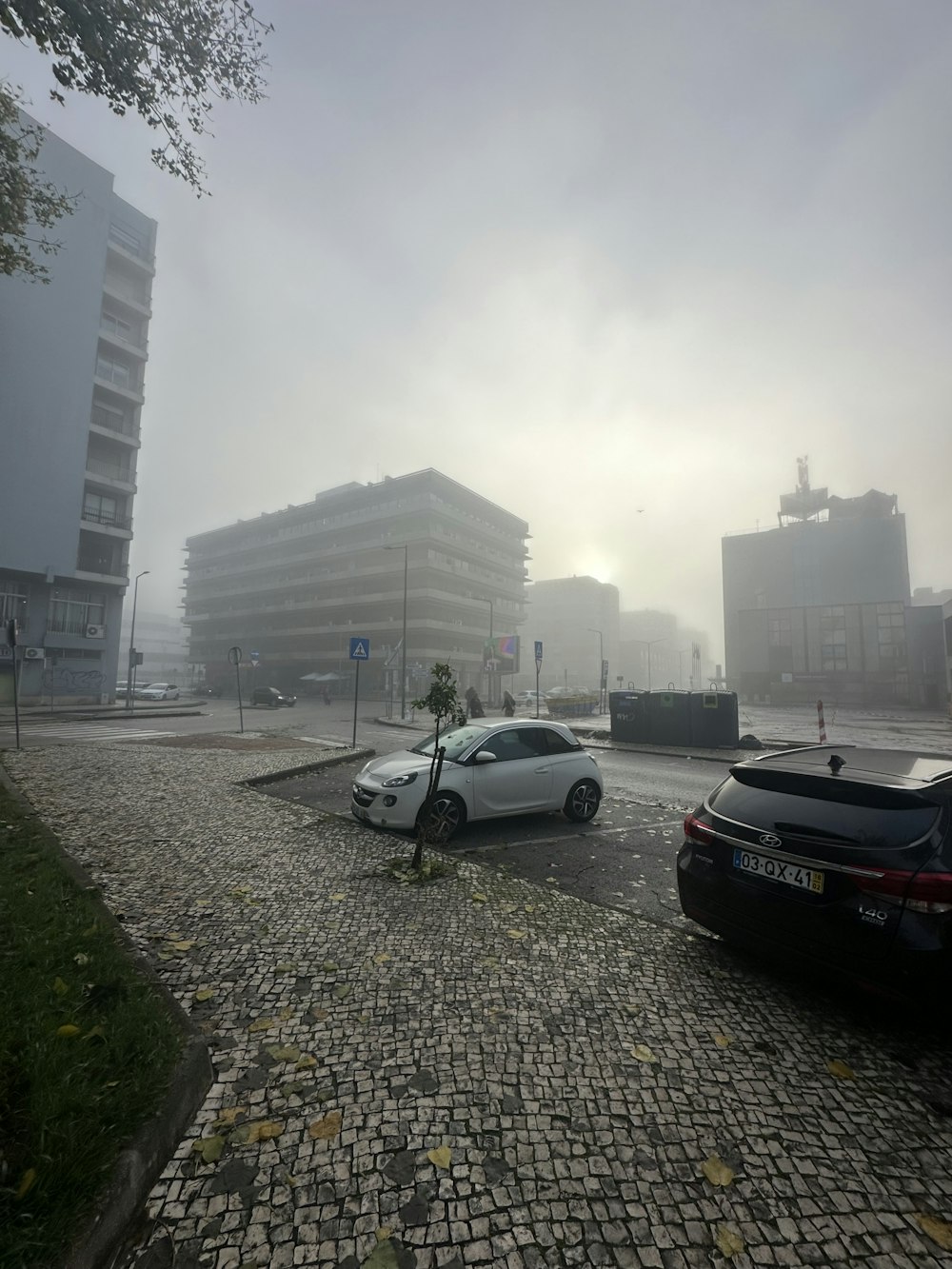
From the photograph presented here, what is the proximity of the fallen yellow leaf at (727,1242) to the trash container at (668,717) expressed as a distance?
53.2ft

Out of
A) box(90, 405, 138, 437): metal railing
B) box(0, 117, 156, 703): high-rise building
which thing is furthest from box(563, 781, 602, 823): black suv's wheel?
box(90, 405, 138, 437): metal railing

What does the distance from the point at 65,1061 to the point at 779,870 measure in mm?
3906

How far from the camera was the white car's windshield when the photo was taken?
7477 millimetres

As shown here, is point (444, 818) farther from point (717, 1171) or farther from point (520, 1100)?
point (717, 1171)

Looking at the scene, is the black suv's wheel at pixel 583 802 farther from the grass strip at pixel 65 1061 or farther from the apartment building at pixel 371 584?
the apartment building at pixel 371 584

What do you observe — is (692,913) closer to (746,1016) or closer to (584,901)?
(746,1016)

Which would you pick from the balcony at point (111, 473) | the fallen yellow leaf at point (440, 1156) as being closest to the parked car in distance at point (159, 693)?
the balcony at point (111, 473)

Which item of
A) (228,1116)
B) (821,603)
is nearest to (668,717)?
(228,1116)

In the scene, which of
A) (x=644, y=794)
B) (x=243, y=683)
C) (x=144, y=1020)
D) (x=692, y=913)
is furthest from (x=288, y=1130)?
(x=243, y=683)

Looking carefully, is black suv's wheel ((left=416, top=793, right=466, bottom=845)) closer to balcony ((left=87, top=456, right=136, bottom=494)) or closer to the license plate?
the license plate

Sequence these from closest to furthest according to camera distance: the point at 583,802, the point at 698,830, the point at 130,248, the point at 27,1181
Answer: the point at 27,1181, the point at 698,830, the point at 583,802, the point at 130,248

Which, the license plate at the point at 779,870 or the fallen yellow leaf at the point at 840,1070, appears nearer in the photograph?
the fallen yellow leaf at the point at 840,1070

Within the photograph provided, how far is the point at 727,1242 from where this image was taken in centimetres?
194

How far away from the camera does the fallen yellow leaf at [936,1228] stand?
198 centimetres
